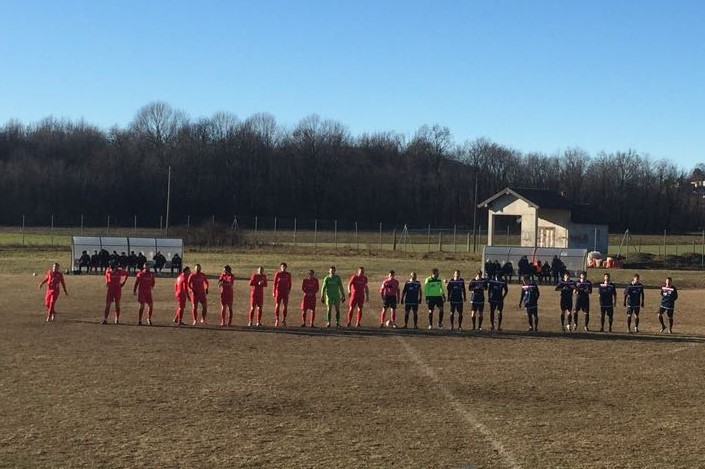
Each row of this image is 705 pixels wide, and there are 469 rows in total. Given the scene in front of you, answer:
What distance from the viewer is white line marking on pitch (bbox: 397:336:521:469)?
30.7 feet

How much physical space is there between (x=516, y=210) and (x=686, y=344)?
129ft

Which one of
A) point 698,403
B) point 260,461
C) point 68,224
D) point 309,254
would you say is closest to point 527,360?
point 698,403

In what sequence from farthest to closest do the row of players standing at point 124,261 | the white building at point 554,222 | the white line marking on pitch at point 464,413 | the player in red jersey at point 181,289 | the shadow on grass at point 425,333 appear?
1. the white building at point 554,222
2. the row of players standing at point 124,261
3. the player in red jersey at point 181,289
4. the shadow on grass at point 425,333
5. the white line marking on pitch at point 464,413

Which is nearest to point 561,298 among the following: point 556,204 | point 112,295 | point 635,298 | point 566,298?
point 566,298

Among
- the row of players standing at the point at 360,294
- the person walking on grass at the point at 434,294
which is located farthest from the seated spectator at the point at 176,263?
the person walking on grass at the point at 434,294

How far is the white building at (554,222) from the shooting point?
188 ft

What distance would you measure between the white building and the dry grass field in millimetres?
34744

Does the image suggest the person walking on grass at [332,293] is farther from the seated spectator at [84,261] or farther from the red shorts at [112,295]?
the seated spectator at [84,261]

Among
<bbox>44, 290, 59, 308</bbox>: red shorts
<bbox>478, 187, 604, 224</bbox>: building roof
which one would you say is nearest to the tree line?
<bbox>478, 187, 604, 224</bbox>: building roof

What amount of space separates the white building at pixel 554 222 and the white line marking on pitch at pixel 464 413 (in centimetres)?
4166

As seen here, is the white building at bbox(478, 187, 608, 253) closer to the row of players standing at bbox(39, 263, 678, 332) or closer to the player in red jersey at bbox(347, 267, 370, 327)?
the row of players standing at bbox(39, 263, 678, 332)

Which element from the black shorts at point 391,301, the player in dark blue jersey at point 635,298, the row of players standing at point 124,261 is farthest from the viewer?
the row of players standing at point 124,261

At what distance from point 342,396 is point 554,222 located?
47814 millimetres

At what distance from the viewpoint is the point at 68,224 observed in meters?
94.4
